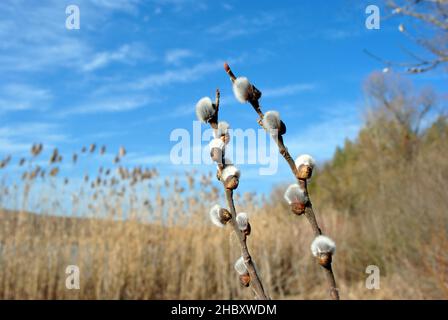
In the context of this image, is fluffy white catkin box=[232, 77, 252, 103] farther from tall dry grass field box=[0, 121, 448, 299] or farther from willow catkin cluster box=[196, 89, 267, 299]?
tall dry grass field box=[0, 121, 448, 299]

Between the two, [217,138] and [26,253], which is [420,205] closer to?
[26,253]

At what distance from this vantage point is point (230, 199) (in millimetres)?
725

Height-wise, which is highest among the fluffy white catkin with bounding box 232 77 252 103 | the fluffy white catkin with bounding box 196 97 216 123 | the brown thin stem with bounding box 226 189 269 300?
→ the fluffy white catkin with bounding box 232 77 252 103

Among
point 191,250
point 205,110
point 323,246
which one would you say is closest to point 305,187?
point 323,246

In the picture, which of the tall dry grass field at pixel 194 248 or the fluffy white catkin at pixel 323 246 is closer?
the fluffy white catkin at pixel 323 246

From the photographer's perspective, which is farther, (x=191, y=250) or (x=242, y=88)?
(x=191, y=250)

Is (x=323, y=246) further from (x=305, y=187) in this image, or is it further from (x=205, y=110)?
(x=205, y=110)

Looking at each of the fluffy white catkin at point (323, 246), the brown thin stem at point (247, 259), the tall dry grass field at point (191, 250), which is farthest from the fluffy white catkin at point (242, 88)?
the tall dry grass field at point (191, 250)

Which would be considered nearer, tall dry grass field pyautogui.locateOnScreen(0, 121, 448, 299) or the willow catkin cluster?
the willow catkin cluster

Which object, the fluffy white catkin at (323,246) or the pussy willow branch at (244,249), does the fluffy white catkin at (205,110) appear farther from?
the fluffy white catkin at (323,246)

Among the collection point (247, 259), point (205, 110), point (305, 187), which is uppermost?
point (205, 110)

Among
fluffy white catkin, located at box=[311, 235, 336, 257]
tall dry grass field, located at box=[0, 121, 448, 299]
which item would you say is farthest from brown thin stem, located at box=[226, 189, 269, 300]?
tall dry grass field, located at box=[0, 121, 448, 299]

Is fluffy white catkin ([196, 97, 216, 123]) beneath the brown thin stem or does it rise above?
above
